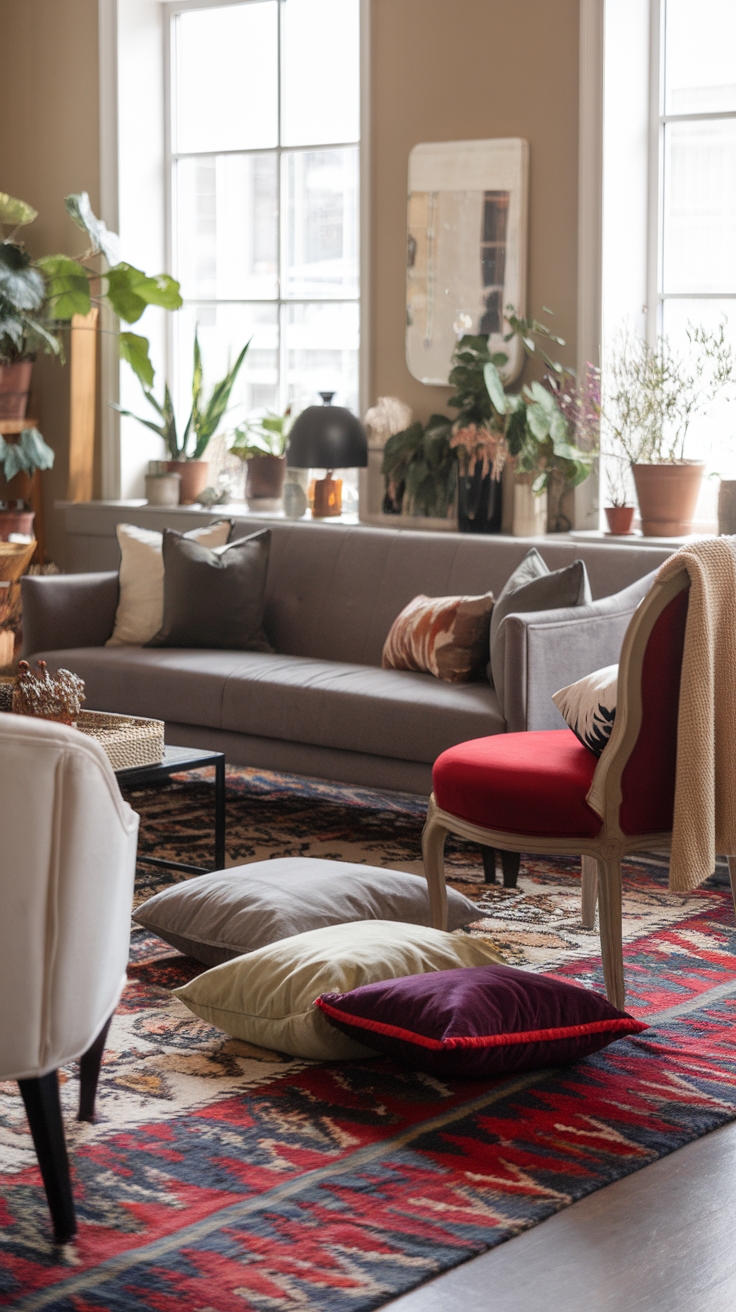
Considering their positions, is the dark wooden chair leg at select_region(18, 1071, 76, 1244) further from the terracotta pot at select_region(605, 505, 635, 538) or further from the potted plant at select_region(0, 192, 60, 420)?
the potted plant at select_region(0, 192, 60, 420)

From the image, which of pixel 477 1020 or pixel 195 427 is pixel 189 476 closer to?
pixel 195 427

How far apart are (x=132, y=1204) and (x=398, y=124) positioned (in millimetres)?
4403

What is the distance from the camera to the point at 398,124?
5621mm

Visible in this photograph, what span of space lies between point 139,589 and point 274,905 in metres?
2.35

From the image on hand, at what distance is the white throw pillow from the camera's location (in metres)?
5.23

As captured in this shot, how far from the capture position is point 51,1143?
2.04 meters

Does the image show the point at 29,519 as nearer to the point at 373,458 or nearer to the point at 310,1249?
the point at 373,458

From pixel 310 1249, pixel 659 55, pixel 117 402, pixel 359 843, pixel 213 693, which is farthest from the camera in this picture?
pixel 117 402

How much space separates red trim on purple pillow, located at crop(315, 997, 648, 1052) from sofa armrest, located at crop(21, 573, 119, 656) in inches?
111

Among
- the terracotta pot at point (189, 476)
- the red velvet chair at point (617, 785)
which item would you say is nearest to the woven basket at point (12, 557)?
the terracotta pot at point (189, 476)

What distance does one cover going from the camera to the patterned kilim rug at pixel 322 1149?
2021 millimetres

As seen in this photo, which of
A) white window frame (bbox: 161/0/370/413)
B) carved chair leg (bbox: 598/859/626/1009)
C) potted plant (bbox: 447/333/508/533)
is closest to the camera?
carved chair leg (bbox: 598/859/626/1009)

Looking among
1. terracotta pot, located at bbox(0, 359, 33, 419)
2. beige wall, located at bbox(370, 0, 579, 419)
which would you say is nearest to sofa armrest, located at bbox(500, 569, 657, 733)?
beige wall, located at bbox(370, 0, 579, 419)

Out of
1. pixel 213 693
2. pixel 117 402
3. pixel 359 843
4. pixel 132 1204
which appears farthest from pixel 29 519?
pixel 132 1204
